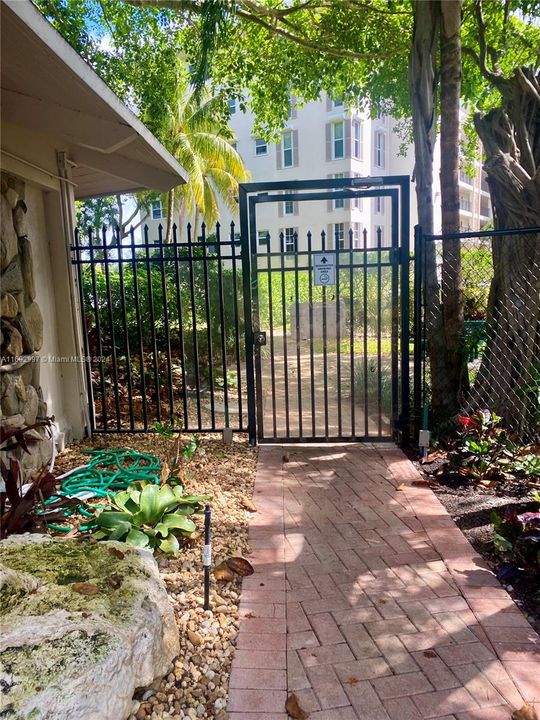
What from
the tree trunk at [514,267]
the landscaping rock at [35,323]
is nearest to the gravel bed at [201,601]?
the landscaping rock at [35,323]

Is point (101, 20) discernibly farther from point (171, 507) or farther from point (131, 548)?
point (131, 548)

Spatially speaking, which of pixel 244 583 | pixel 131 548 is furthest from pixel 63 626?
pixel 244 583

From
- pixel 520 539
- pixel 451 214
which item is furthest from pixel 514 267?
pixel 520 539

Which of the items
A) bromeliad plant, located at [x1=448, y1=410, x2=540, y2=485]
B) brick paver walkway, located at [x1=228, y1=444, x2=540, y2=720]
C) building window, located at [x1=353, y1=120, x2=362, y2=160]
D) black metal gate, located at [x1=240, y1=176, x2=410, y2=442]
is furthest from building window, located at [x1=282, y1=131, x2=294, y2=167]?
brick paver walkway, located at [x1=228, y1=444, x2=540, y2=720]

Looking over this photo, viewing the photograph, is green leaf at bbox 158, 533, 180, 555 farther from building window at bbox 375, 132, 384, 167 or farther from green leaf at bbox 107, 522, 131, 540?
building window at bbox 375, 132, 384, 167

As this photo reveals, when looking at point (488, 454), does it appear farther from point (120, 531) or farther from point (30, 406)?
point (30, 406)

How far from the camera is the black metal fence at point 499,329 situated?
4.74 metres

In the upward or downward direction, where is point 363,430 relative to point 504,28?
downward

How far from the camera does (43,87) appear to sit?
3227 mm

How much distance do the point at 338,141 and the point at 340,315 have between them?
21319 millimetres

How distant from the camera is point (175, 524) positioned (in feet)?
10.4

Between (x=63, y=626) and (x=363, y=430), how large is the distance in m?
3.94

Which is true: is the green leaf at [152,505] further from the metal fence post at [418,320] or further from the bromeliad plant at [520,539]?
the metal fence post at [418,320]

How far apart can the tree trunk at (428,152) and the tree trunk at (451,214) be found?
2.8 inches
